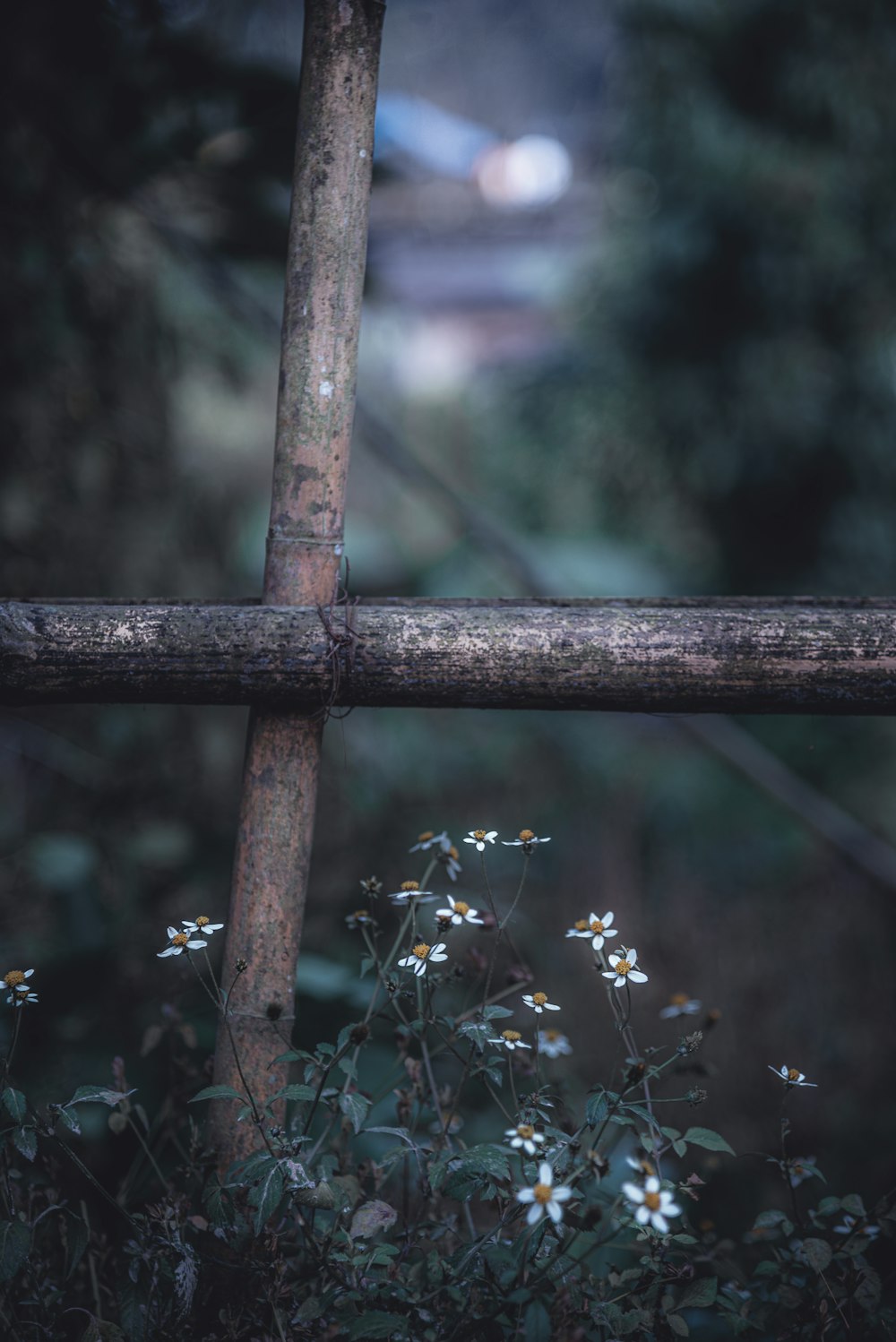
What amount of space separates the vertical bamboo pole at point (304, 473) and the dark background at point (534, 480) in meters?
0.29

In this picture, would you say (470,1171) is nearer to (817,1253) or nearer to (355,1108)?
(355,1108)

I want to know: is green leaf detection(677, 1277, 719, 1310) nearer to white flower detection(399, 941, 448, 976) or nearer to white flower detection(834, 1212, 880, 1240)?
white flower detection(834, 1212, 880, 1240)

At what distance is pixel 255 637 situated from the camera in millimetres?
974

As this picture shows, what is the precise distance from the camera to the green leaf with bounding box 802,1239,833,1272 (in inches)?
32.9

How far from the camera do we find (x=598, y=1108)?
0.82 meters

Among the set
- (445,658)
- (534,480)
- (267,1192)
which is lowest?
(267,1192)

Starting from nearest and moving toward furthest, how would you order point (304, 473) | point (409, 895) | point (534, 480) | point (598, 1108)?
point (598, 1108), point (409, 895), point (304, 473), point (534, 480)

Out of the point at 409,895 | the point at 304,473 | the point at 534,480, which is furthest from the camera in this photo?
the point at 534,480

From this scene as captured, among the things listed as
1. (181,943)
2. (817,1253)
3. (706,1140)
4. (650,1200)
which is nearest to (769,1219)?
(817,1253)

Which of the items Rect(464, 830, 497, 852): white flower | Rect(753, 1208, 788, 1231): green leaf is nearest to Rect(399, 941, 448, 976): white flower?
Rect(464, 830, 497, 852): white flower

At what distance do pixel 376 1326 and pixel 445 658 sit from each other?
2.07ft

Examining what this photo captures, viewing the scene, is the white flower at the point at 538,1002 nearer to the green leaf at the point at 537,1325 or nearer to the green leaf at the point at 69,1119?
the green leaf at the point at 537,1325

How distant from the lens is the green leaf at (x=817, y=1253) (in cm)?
84

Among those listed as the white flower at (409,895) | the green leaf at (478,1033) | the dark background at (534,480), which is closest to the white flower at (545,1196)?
the green leaf at (478,1033)
